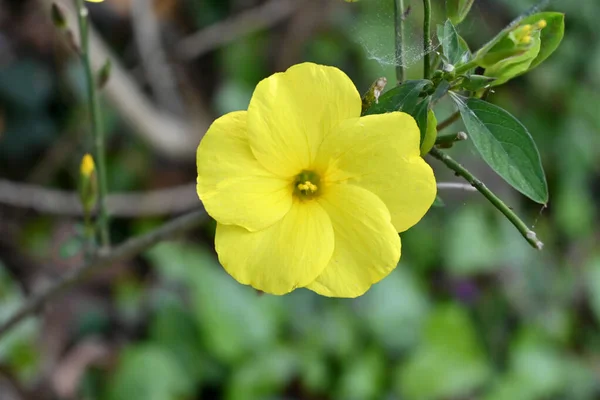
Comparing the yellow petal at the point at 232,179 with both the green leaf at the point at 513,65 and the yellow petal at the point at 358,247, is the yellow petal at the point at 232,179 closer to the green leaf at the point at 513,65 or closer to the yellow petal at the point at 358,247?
the yellow petal at the point at 358,247

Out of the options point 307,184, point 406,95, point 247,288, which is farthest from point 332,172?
point 247,288

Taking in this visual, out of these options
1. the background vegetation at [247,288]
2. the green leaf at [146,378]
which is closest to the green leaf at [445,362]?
the background vegetation at [247,288]

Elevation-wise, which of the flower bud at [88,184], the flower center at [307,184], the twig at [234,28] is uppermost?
the flower center at [307,184]

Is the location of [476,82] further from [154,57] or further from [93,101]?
[154,57]

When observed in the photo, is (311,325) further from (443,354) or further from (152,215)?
(152,215)

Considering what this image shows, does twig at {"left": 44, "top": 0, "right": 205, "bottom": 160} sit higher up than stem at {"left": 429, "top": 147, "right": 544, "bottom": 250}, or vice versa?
stem at {"left": 429, "top": 147, "right": 544, "bottom": 250}

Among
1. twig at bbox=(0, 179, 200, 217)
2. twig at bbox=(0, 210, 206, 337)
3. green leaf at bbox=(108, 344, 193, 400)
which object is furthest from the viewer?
twig at bbox=(0, 179, 200, 217)

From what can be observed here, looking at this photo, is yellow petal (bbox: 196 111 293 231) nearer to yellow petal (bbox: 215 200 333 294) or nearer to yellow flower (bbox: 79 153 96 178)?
yellow petal (bbox: 215 200 333 294)

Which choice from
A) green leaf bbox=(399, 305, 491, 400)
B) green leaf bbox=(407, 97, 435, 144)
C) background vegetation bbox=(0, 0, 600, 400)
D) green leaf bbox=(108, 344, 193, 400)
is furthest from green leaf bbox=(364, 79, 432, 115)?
green leaf bbox=(399, 305, 491, 400)
